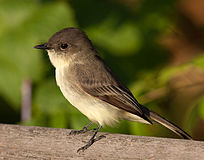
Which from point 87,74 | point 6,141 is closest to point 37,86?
point 87,74

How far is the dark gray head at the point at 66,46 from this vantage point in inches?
162

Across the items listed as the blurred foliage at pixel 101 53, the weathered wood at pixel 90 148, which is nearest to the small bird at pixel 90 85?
the blurred foliage at pixel 101 53

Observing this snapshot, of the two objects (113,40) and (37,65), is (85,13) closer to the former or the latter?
(113,40)

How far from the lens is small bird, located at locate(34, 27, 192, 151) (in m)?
3.79

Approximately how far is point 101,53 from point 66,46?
18.1 inches

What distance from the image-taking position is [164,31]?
5168mm

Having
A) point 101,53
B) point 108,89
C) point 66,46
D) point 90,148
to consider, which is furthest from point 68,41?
point 90,148

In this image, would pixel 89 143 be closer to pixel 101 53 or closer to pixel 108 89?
pixel 108 89

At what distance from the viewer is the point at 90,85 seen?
4.00 m

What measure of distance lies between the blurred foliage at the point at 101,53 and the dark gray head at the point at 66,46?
0.15m

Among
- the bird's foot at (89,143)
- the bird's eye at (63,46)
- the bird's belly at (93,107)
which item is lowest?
the bird's foot at (89,143)

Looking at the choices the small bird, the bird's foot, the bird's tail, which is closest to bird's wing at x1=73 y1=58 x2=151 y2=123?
the small bird

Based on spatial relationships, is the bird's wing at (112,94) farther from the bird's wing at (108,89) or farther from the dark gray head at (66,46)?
the dark gray head at (66,46)

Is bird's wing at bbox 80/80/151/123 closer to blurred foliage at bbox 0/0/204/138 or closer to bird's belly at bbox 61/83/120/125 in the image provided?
bird's belly at bbox 61/83/120/125
